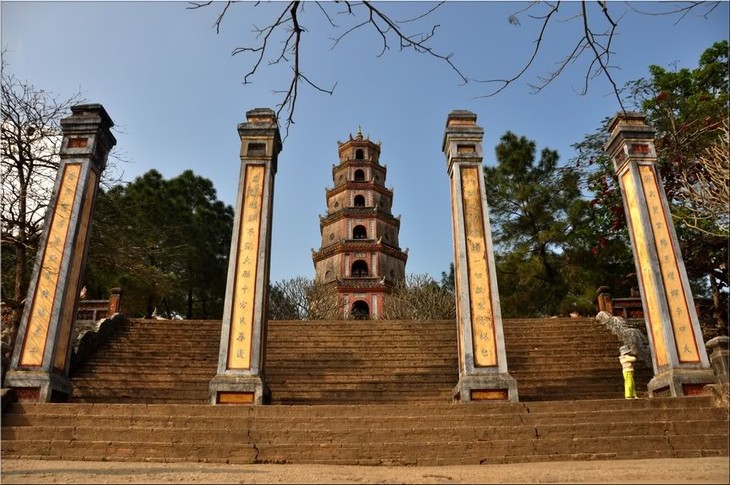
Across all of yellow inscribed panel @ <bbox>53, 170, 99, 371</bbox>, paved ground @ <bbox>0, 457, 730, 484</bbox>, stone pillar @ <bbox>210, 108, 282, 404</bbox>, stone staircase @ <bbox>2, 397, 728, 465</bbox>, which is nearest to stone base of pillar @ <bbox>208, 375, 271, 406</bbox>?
stone pillar @ <bbox>210, 108, 282, 404</bbox>

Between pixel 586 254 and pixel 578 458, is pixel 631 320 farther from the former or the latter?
pixel 578 458

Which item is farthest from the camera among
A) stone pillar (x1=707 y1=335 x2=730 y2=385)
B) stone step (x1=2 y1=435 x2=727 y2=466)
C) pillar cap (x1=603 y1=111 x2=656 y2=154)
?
pillar cap (x1=603 y1=111 x2=656 y2=154)

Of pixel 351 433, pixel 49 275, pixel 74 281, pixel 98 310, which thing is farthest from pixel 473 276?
pixel 98 310

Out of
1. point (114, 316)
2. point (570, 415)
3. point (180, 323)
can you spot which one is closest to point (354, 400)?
point (570, 415)

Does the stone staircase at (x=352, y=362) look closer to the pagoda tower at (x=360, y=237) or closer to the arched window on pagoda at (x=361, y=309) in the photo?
the arched window on pagoda at (x=361, y=309)

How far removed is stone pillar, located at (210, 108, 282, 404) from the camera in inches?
274

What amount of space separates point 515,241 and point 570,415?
48.2 feet

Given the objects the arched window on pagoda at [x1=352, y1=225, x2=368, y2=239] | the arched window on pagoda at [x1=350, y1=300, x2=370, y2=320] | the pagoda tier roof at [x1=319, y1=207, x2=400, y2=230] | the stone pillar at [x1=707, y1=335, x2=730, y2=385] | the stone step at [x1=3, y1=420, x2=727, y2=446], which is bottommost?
the stone step at [x1=3, y1=420, x2=727, y2=446]

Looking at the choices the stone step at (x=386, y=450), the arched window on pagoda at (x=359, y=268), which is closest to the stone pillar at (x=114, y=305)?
the stone step at (x=386, y=450)

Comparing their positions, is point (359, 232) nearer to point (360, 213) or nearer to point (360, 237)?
point (360, 237)

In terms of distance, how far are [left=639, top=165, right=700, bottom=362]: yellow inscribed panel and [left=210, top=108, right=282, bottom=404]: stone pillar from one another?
18.6 ft

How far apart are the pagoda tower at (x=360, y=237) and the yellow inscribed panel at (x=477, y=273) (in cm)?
1511

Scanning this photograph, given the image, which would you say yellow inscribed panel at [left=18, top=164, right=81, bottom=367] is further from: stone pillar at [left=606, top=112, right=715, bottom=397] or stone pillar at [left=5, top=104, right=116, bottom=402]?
stone pillar at [left=606, top=112, right=715, bottom=397]

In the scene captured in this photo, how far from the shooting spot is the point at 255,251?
25.6ft
